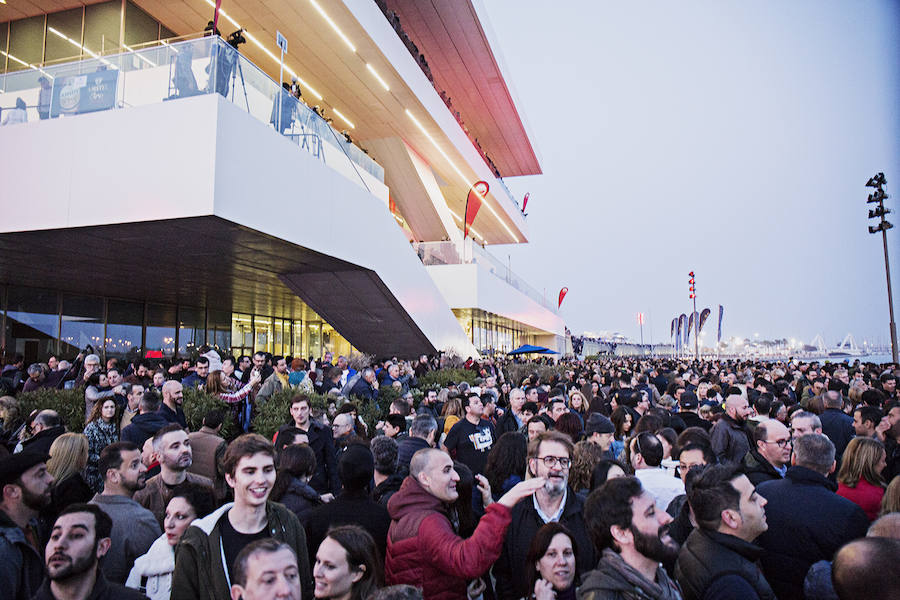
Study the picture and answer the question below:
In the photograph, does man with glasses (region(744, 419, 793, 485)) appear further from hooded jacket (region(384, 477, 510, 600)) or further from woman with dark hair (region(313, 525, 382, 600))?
woman with dark hair (region(313, 525, 382, 600))

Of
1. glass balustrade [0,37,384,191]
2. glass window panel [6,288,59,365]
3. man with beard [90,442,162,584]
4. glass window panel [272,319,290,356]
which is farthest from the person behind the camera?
glass window panel [272,319,290,356]

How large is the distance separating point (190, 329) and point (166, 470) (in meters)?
20.4

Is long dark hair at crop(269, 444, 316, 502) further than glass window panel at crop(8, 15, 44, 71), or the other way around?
glass window panel at crop(8, 15, 44, 71)

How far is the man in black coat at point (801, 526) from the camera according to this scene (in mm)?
3221

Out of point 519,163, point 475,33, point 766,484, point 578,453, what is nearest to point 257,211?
point 578,453

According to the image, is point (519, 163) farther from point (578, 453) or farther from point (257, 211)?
point (578, 453)

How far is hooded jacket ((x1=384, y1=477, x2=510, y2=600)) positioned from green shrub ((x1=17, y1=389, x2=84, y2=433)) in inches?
301

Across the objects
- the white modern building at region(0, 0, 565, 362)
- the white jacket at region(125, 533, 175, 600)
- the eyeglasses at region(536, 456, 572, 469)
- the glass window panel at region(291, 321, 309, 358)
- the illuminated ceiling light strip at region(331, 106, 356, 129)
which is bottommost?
the white jacket at region(125, 533, 175, 600)

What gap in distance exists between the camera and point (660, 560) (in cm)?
245

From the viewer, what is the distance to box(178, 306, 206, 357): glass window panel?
2198 cm

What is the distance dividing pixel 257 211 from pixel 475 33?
61.2 feet

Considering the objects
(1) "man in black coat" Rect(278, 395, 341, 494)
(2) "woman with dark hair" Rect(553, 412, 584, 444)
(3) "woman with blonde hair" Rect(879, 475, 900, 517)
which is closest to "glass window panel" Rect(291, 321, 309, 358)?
(1) "man in black coat" Rect(278, 395, 341, 494)

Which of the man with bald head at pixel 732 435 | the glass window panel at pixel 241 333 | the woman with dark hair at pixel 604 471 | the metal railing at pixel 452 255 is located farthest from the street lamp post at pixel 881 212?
the glass window panel at pixel 241 333

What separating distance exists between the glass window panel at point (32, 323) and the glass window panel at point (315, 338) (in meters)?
11.4
